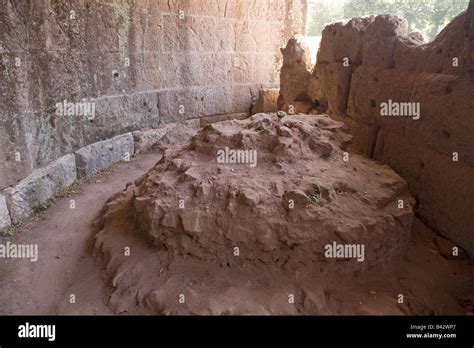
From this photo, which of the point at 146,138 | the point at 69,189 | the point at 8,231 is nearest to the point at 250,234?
the point at 8,231

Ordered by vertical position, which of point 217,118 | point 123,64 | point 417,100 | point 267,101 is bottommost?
point 217,118

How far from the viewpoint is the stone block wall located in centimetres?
356

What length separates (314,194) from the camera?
9.42ft

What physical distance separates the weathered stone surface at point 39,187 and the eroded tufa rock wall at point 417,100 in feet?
11.1

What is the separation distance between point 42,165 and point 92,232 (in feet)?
3.69

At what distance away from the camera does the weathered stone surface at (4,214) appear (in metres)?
3.36

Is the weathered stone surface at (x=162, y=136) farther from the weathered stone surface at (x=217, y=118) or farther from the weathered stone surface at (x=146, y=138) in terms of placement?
the weathered stone surface at (x=217, y=118)

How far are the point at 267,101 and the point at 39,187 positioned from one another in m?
4.36

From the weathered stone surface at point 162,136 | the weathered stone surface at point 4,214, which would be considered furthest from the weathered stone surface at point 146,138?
the weathered stone surface at point 4,214

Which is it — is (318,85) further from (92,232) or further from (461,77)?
(92,232)

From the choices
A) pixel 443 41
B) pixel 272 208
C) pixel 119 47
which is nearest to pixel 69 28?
pixel 119 47

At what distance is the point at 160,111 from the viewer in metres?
5.75

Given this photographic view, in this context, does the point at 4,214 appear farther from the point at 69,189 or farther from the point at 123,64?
the point at 123,64

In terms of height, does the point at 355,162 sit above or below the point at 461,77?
below
